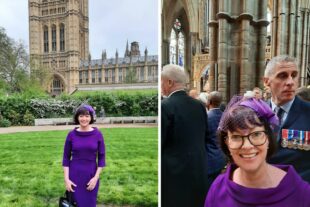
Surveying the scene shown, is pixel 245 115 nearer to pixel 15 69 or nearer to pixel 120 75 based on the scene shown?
pixel 120 75

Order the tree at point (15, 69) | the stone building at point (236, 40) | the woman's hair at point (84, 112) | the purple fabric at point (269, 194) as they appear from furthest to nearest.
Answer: the tree at point (15, 69), the woman's hair at point (84, 112), the stone building at point (236, 40), the purple fabric at point (269, 194)

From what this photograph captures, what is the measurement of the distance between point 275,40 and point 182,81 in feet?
1.34

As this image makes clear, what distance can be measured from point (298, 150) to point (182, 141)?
48cm

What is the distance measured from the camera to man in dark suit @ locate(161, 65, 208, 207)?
1378 mm

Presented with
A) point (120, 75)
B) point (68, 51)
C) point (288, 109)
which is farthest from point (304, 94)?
point (68, 51)

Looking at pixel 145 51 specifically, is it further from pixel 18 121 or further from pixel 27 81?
pixel 18 121

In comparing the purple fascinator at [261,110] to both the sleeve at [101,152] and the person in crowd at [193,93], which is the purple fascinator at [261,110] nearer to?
the person in crowd at [193,93]

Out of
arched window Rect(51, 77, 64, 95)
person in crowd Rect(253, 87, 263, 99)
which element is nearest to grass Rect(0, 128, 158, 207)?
arched window Rect(51, 77, 64, 95)

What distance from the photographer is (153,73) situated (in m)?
1.64

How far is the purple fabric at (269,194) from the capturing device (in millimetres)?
787

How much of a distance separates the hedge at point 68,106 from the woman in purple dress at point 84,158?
0.39 ft

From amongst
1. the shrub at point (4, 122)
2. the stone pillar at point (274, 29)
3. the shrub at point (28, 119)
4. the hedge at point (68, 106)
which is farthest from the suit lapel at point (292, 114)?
the shrub at point (4, 122)

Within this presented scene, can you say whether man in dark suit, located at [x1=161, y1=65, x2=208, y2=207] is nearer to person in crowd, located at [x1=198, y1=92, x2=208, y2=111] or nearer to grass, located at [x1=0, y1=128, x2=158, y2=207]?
person in crowd, located at [x1=198, y1=92, x2=208, y2=111]

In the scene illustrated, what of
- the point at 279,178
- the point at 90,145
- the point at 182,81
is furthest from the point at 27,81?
the point at 279,178
